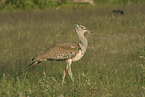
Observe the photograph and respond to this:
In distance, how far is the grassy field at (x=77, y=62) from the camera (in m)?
5.52

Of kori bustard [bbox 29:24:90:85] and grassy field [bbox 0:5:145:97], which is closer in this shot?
grassy field [bbox 0:5:145:97]

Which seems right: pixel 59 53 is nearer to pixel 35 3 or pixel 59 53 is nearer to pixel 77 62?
pixel 77 62

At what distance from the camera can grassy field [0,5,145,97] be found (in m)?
5.52

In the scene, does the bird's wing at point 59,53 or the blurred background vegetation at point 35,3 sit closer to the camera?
the bird's wing at point 59,53

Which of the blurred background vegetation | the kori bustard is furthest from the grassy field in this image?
the blurred background vegetation

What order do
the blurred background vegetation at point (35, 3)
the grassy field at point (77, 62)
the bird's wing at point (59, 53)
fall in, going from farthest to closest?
the blurred background vegetation at point (35, 3)
the bird's wing at point (59, 53)
the grassy field at point (77, 62)

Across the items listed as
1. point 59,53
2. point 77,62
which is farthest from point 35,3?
point 59,53

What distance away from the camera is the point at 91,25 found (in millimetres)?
13719

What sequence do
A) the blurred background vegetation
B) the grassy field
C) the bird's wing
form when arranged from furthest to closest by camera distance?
the blurred background vegetation, the bird's wing, the grassy field

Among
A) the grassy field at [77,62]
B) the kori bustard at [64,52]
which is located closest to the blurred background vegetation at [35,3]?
the grassy field at [77,62]

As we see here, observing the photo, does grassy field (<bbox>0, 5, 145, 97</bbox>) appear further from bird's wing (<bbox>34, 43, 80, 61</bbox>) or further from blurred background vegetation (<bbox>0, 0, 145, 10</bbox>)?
blurred background vegetation (<bbox>0, 0, 145, 10</bbox>)

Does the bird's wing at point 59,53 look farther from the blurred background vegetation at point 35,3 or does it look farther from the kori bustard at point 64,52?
the blurred background vegetation at point 35,3

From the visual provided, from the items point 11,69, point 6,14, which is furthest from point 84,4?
point 11,69

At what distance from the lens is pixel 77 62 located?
300 inches
